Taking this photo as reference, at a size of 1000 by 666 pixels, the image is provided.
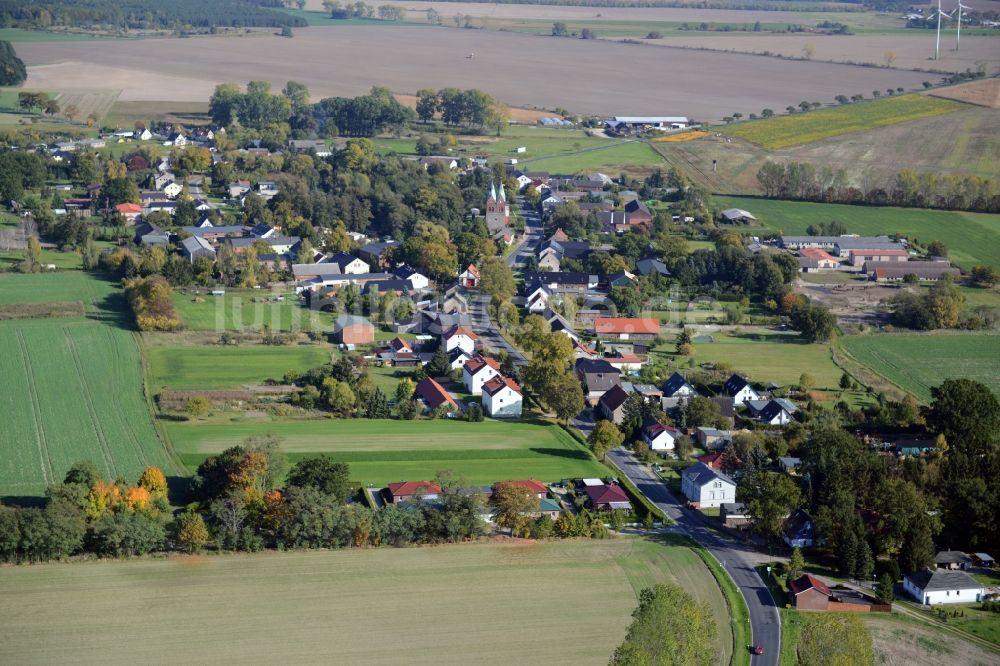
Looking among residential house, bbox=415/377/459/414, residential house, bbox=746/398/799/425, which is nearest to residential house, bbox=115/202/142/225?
residential house, bbox=415/377/459/414

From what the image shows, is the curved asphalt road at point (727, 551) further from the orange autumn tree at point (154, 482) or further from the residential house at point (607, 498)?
the orange autumn tree at point (154, 482)

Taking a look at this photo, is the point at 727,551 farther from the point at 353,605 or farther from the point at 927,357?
the point at 927,357

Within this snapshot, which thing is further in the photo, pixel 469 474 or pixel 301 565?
pixel 469 474

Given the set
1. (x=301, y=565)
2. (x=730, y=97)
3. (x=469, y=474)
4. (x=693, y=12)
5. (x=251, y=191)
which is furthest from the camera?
(x=693, y=12)

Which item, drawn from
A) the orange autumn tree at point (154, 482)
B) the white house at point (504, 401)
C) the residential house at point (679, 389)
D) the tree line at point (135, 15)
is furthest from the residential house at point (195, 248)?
the tree line at point (135, 15)

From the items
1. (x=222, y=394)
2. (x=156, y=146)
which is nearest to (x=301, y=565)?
(x=222, y=394)

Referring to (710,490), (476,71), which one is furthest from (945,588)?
(476,71)

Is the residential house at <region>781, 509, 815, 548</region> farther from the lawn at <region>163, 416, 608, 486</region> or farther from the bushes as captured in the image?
the bushes

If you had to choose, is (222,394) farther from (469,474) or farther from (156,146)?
(156,146)
